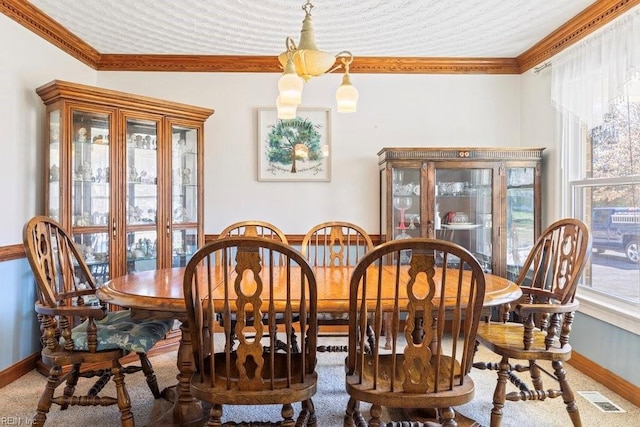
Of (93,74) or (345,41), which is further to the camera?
(93,74)

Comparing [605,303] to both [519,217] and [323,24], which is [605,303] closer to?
[519,217]

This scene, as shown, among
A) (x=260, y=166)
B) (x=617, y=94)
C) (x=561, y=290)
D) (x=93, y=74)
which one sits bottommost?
(x=561, y=290)

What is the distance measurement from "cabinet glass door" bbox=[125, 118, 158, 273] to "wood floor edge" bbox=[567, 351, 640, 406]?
3013 millimetres

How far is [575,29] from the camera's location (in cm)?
287

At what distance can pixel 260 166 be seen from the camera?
363cm

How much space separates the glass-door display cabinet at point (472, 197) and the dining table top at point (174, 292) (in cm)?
127

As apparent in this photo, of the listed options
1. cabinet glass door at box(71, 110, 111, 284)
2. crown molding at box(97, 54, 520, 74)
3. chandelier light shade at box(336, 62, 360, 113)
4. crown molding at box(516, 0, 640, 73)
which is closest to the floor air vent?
chandelier light shade at box(336, 62, 360, 113)

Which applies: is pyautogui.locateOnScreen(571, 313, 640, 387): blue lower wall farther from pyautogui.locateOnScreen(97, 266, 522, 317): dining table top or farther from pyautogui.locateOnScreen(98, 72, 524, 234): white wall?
pyautogui.locateOnScreen(98, 72, 524, 234): white wall

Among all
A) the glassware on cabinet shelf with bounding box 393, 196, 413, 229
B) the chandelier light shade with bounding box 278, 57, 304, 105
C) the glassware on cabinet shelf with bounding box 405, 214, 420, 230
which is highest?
the chandelier light shade with bounding box 278, 57, 304, 105

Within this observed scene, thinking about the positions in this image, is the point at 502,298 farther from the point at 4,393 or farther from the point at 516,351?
the point at 4,393

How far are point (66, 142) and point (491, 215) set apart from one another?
122 inches

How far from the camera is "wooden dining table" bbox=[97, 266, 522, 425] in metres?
1.62

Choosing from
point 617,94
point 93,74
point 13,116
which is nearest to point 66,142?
point 13,116

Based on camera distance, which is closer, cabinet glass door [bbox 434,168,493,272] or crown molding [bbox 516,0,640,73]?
crown molding [bbox 516,0,640,73]
